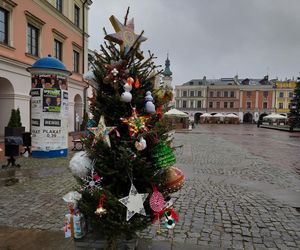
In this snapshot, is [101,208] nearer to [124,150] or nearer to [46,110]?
[124,150]

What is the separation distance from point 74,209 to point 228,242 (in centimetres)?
218

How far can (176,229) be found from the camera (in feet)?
12.8

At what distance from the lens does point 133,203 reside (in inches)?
109

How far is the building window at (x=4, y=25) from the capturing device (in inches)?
524

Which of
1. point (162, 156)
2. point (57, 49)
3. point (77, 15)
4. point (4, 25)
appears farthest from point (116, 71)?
point (77, 15)

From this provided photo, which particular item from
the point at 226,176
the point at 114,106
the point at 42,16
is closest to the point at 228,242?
the point at 114,106

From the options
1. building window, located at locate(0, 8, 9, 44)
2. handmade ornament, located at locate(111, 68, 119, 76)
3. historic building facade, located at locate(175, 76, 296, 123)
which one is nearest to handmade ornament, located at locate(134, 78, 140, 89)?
handmade ornament, located at locate(111, 68, 119, 76)

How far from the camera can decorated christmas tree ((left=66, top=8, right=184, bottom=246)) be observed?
2787 mm

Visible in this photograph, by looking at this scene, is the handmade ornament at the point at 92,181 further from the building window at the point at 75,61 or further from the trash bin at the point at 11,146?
the building window at the point at 75,61

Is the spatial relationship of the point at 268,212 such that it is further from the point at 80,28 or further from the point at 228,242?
the point at 80,28

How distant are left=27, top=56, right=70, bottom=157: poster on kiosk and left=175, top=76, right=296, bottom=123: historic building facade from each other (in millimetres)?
68450

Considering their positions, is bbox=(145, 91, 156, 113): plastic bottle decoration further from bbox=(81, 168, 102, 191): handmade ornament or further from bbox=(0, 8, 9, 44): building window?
bbox=(0, 8, 9, 44): building window

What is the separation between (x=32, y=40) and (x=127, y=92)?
1582 cm

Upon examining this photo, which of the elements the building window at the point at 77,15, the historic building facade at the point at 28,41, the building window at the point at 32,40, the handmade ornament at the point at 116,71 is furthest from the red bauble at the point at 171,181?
the building window at the point at 77,15
